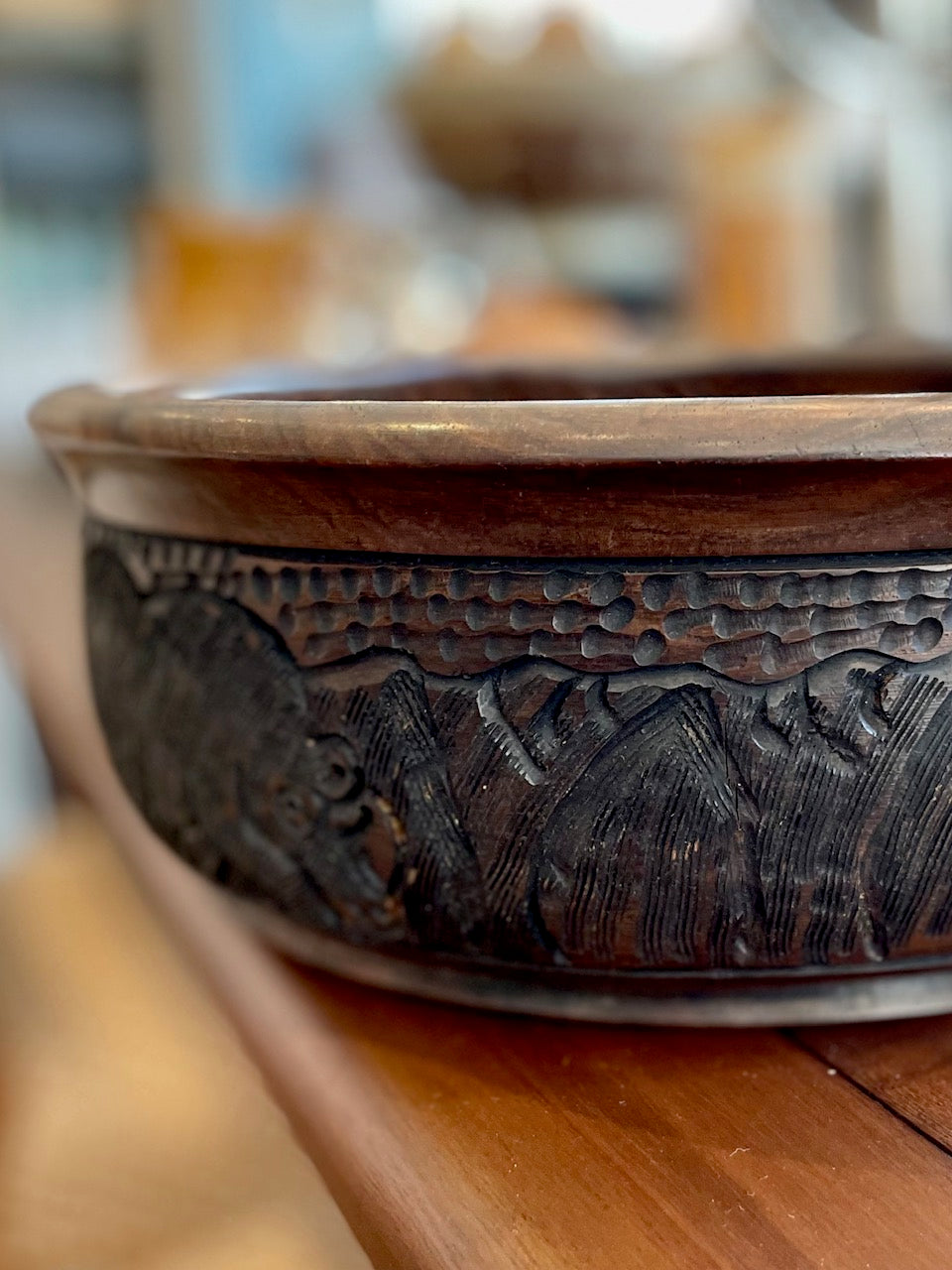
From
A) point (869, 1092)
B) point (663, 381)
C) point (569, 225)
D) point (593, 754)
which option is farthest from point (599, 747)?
point (569, 225)

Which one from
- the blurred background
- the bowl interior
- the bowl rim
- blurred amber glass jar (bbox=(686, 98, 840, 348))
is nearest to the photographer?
the bowl rim

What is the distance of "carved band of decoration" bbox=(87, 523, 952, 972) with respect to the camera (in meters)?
0.26

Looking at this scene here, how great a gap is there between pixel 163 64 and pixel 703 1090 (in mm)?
3708

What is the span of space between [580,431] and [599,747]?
7 cm

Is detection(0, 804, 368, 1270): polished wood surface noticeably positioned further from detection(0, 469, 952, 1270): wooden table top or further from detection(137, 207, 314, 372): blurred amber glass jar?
detection(137, 207, 314, 372): blurred amber glass jar

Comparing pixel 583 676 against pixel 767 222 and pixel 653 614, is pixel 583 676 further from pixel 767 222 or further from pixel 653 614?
pixel 767 222

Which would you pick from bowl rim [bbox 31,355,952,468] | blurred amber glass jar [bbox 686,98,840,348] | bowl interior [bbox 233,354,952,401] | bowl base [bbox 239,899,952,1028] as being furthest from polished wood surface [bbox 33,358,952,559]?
blurred amber glass jar [bbox 686,98,840,348]

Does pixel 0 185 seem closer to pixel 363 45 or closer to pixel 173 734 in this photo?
pixel 363 45

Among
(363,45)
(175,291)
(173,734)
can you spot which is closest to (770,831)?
(173,734)

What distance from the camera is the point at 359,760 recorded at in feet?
0.95

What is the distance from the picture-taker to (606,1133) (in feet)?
0.93

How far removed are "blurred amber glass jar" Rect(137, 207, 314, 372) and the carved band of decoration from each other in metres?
1.40

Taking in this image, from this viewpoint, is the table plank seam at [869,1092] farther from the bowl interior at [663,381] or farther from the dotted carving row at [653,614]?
the bowl interior at [663,381]

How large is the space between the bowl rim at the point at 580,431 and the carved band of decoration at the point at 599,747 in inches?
1.1
